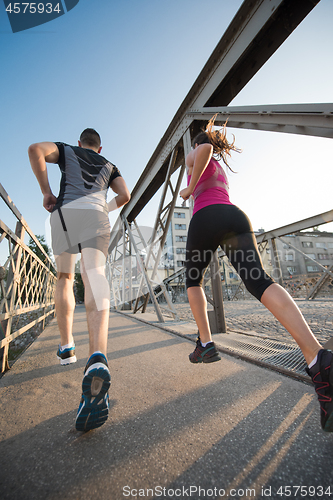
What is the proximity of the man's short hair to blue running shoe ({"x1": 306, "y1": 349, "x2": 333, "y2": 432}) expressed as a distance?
2.08m

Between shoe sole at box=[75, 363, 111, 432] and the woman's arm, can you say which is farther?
the woman's arm

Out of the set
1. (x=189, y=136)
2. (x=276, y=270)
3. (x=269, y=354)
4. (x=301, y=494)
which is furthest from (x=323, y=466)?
(x=276, y=270)

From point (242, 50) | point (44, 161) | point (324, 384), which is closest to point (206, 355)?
point (324, 384)

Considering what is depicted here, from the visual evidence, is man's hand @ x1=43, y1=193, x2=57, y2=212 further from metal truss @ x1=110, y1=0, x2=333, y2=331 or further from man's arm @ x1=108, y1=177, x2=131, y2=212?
metal truss @ x1=110, y1=0, x2=333, y2=331

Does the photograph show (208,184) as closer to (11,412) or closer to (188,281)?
(188,281)

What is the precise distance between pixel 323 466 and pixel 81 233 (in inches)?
61.0

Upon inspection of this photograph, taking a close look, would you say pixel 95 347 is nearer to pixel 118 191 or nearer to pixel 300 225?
pixel 118 191

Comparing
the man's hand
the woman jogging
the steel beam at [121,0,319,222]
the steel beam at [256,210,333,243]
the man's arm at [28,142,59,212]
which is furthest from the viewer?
the steel beam at [256,210,333,243]

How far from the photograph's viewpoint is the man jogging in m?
1.28

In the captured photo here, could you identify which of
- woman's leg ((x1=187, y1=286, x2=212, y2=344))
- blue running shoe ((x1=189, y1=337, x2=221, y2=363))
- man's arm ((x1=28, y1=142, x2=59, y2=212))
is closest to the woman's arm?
woman's leg ((x1=187, y1=286, x2=212, y2=344))

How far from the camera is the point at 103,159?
1.72m

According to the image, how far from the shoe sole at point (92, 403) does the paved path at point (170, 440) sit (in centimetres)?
7

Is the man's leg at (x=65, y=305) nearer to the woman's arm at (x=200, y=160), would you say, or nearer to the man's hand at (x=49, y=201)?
the man's hand at (x=49, y=201)

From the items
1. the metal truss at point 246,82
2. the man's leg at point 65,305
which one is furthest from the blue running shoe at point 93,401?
the metal truss at point 246,82
